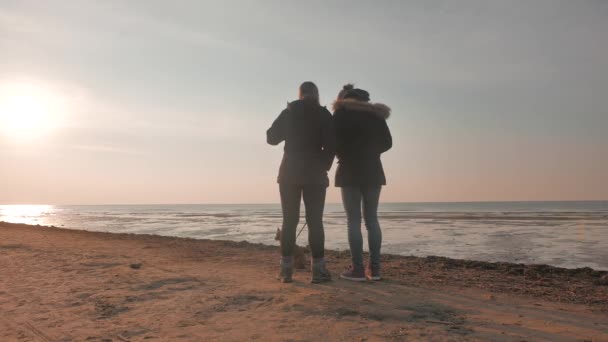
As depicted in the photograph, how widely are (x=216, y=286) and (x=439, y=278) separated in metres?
2.70

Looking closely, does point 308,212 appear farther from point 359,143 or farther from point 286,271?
point 359,143

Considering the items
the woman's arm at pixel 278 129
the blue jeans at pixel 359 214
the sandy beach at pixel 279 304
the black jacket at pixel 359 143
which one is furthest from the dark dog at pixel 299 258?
the woman's arm at pixel 278 129

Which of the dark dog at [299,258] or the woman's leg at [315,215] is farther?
the dark dog at [299,258]

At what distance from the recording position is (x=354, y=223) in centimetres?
461

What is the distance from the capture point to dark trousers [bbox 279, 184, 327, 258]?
4414 mm

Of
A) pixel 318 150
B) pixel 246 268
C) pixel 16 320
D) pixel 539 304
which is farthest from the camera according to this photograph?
pixel 246 268

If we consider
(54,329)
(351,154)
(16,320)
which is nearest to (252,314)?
(54,329)

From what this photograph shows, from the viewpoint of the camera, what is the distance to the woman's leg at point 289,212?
443 cm

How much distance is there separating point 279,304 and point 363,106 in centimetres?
232

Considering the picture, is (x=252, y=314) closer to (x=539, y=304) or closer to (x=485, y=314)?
(x=485, y=314)

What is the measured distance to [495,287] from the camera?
4.63 metres

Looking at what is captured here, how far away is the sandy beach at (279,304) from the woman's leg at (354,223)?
0.31 metres

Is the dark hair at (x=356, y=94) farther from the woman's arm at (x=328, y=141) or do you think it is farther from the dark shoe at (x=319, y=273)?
the dark shoe at (x=319, y=273)

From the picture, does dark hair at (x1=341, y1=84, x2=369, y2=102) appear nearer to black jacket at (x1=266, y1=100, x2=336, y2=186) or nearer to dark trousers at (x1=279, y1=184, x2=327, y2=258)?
black jacket at (x1=266, y1=100, x2=336, y2=186)
